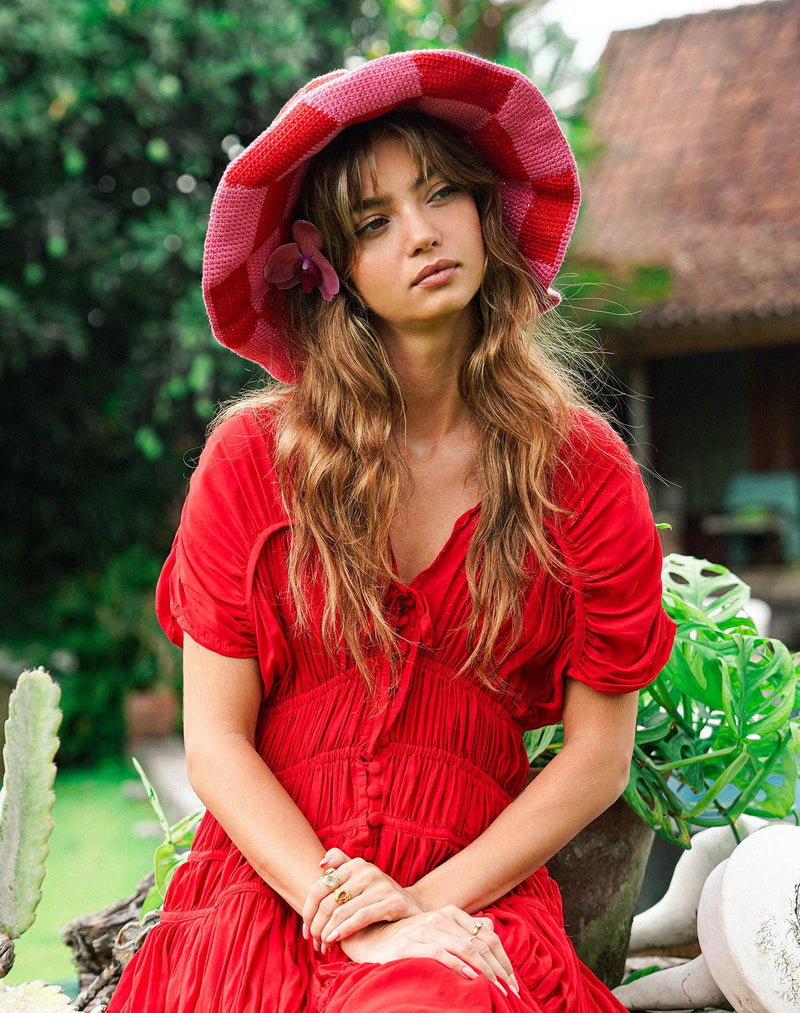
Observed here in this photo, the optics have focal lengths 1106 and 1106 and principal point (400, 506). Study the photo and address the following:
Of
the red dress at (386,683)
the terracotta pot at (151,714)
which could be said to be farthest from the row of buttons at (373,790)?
the terracotta pot at (151,714)

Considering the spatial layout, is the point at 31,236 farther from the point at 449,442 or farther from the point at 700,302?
the point at 700,302

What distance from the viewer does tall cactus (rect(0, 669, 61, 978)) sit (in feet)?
5.61

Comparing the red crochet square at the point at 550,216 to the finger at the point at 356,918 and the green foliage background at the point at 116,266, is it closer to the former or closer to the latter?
the finger at the point at 356,918

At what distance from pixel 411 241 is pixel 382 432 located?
0.30m

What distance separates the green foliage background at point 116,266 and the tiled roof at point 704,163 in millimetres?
3657

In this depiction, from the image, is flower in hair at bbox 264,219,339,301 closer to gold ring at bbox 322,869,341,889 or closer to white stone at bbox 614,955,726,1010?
gold ring at bbox 322,869,341,889

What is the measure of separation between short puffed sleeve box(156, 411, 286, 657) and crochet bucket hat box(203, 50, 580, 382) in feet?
0.74

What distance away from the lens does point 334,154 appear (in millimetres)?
1737

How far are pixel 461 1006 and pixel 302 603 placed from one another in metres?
0.62

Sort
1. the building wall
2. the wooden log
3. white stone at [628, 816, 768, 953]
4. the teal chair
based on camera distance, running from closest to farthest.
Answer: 1. the wooden log
2. white stone at [628, 816, 768, 953]
3. the teal chair
4. the building wall

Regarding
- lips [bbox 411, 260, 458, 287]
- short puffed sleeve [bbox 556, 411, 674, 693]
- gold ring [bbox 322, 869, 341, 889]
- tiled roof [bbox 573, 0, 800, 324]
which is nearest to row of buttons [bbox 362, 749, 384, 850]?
gold ring [bbox 322, 869, 341, 889]

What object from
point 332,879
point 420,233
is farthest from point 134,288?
point 332,879

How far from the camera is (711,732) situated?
2242 mm

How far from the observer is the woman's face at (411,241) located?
5.56 ft
